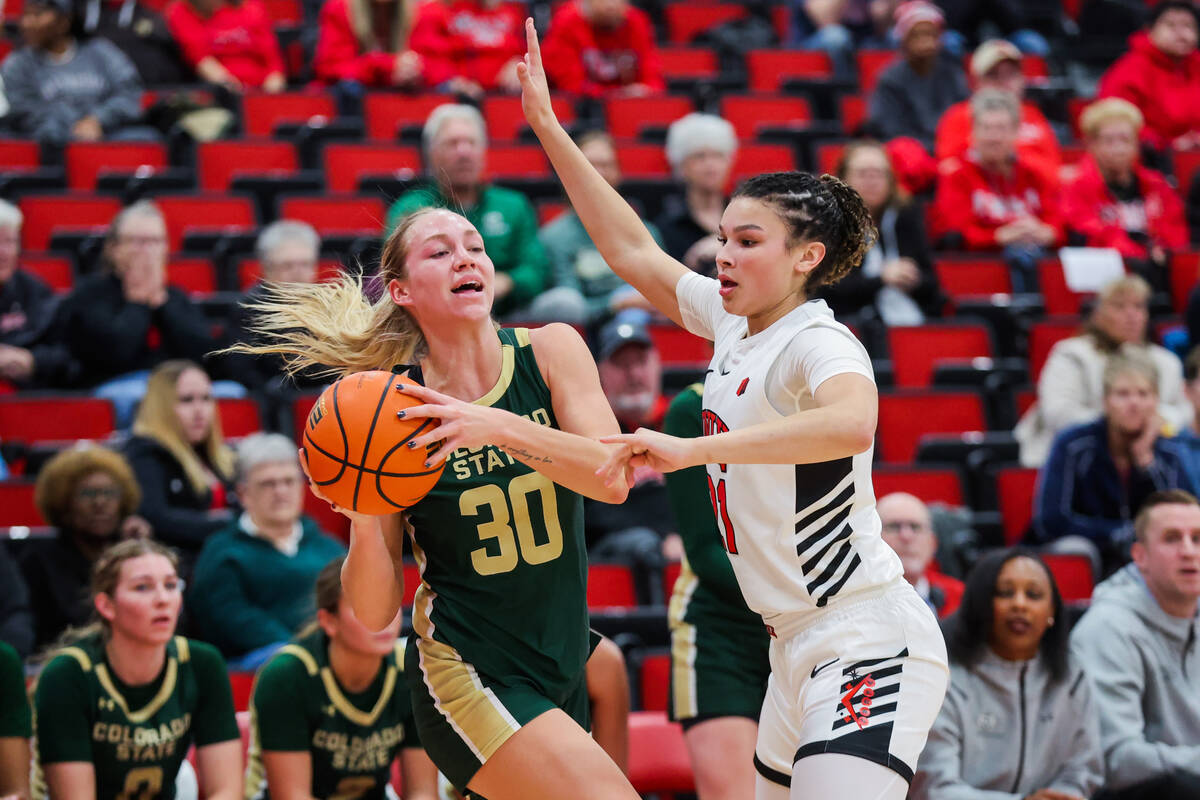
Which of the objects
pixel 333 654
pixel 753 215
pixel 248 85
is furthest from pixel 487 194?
pixel 753 215

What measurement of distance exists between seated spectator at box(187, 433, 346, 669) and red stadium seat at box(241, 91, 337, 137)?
13.1 feet

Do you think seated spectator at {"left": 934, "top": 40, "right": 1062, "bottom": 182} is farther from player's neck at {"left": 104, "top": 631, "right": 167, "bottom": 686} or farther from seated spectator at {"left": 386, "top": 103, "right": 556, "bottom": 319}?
player's neck at {"left": 104, "top": 631, "right": 167, "bottom": 686}

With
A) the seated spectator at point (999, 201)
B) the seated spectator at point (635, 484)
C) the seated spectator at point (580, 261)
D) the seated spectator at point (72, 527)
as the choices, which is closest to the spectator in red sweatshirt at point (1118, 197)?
the seated spectator at point (999, 201)

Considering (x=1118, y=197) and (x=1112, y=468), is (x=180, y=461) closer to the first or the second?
(x=1112, y=468)

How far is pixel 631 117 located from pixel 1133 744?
19.0 feet

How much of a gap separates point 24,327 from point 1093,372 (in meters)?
5.14

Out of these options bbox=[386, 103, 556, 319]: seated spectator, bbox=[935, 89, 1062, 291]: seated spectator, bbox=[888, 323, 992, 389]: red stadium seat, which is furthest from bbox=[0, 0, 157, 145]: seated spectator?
bbox=[935, 89, 1062, 291]: seated spectator

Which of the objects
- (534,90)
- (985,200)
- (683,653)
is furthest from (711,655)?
(985,200)

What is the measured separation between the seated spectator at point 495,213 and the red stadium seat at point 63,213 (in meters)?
1.80

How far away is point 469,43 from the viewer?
986 cm

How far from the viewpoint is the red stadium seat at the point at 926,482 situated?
22.5ft

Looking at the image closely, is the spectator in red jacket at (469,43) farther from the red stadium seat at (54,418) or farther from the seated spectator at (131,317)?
the red stadium seat at (54,418)

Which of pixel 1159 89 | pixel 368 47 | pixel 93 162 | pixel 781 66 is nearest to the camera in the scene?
pixel 93 162

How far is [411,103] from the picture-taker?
960 cm
